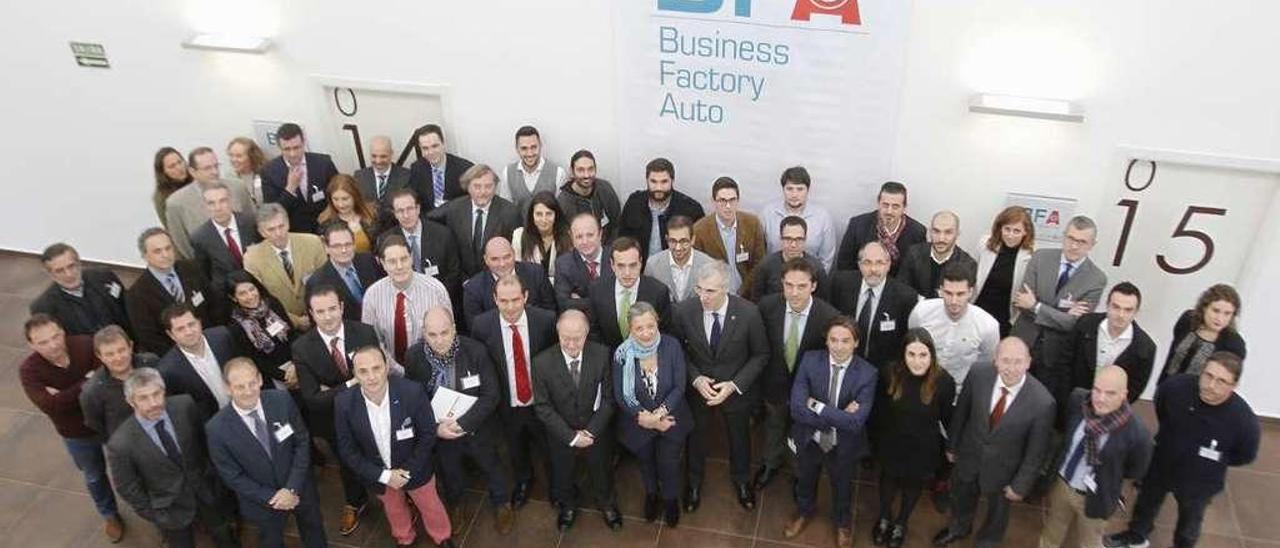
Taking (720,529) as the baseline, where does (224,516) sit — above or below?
above

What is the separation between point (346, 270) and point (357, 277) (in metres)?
0.08

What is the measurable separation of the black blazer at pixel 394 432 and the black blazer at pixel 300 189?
2.46 metres

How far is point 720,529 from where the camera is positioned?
547 cm

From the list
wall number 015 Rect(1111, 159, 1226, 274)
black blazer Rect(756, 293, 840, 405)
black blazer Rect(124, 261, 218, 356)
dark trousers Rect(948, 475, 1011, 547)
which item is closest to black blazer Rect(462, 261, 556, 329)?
black blazer Rect(756, 293, 840, 405)

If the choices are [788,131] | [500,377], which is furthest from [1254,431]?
[500,377]

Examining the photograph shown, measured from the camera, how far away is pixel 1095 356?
4871mm

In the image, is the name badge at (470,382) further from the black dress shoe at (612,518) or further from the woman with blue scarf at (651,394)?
the black dress shoe at (612,518)

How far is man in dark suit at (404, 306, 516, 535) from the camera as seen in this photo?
4766 millimetres

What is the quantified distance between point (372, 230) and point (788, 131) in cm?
290

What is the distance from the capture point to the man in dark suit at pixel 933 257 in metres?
5.28

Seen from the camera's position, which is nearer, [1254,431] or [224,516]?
[1254,431]

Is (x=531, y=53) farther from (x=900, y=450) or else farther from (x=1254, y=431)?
(x=1254, y=431)

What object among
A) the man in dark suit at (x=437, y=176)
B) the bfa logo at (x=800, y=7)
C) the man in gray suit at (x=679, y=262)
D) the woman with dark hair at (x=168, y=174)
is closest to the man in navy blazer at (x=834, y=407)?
the man in gray suit at (x=679, y=262)

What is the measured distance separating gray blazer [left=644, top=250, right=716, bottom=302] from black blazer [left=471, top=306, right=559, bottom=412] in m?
0.78
